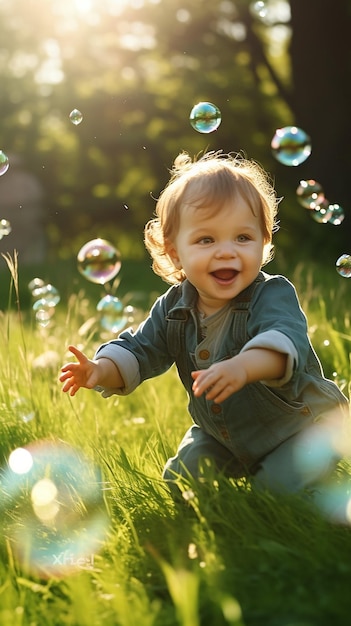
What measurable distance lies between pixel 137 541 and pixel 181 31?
12.9 m

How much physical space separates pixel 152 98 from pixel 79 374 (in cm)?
1318

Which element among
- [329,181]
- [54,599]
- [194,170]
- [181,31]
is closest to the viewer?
→ [54,599]

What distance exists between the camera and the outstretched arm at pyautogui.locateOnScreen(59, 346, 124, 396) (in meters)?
2.98

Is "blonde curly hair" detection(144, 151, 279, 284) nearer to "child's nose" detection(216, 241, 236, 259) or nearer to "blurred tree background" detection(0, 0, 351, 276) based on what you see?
"child's nose" detection(216, 241, 236, 259)

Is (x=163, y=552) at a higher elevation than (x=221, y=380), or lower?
lower

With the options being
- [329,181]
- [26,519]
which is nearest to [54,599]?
[26,519]

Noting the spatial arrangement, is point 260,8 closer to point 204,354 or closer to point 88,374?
point 204,354

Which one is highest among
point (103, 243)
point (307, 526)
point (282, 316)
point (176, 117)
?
point (176, 117)

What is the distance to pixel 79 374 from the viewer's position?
9.95 ft

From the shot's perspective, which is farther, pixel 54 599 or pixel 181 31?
pixel 181 31

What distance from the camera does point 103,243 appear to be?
13.6ft

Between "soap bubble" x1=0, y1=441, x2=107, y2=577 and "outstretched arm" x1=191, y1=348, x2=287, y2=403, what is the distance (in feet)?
2.08

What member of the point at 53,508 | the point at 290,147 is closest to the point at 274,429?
the point at 53,508

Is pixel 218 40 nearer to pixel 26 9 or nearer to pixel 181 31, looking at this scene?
pixel 181 31
